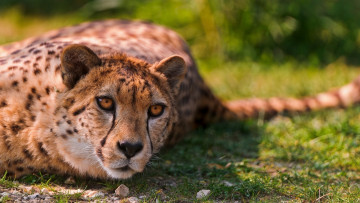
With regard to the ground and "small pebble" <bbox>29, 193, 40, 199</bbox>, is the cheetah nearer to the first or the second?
the ground

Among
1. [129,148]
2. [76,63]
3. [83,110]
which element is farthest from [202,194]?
[76,63]

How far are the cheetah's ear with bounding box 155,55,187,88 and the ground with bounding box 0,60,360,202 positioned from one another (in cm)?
54

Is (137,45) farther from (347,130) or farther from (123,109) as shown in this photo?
(347,130)

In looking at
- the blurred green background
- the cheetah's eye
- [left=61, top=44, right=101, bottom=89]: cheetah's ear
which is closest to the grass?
the cheetah's eye

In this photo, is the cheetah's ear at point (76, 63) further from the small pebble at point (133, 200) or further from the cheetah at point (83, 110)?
the small pebble at point (133, 200)

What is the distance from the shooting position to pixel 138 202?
3.19m

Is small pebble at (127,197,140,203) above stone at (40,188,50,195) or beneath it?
beneath

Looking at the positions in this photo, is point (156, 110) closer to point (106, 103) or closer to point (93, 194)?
point (106, 103)

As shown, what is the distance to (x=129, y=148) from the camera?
303 centimetres

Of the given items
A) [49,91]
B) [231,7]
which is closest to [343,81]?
[231,7]

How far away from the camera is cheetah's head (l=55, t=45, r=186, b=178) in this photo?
309cm

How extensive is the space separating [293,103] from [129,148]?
2.92 metres

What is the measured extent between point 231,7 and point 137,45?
3059 millimetres

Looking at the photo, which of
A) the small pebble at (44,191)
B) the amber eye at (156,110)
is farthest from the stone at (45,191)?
the amber eye at (156,110)
